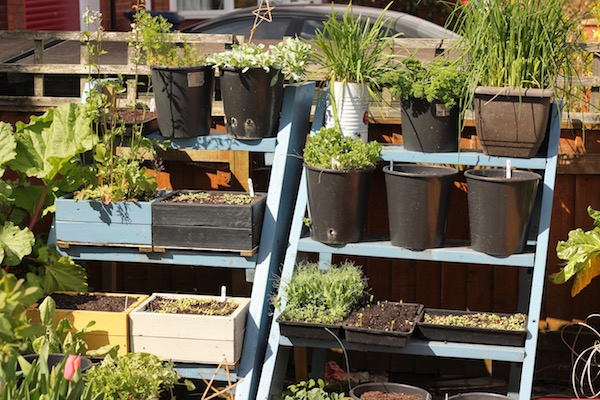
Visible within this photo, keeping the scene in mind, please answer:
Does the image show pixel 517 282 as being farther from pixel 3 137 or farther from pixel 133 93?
pixel 3 137

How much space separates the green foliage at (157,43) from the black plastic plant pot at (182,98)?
4.9 inches

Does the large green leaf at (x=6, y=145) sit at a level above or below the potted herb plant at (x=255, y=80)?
below

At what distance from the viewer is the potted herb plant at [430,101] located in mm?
4133

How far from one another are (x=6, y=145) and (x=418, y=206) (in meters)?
1.95

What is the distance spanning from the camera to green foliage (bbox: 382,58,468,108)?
4113 millimetres

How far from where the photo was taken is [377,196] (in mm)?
4938

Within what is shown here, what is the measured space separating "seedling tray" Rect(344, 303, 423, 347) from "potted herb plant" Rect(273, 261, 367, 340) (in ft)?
0.22

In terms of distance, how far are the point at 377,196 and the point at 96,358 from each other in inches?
67.1

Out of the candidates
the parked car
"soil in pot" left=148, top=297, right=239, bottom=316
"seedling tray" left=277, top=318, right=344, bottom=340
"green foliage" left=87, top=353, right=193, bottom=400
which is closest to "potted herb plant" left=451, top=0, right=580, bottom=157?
"seedling tray" left=277, top=318, right=344, bottom=340

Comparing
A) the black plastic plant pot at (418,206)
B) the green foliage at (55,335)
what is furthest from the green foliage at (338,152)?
the green foliage at (55,335)

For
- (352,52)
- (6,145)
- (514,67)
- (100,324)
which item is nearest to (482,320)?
(514,67)

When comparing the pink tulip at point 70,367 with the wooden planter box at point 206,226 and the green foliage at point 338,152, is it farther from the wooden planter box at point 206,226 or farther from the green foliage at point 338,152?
the green foliage at point 338,152

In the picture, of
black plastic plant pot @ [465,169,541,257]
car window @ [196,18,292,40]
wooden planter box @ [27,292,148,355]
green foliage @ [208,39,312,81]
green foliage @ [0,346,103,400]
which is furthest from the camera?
car window @ [196,18,292,40]

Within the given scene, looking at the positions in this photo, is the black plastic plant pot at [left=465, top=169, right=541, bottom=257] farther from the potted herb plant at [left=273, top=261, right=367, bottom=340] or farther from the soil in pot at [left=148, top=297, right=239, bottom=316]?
the soil in pot at [left=148, top=297, right=239, bottom=316]
